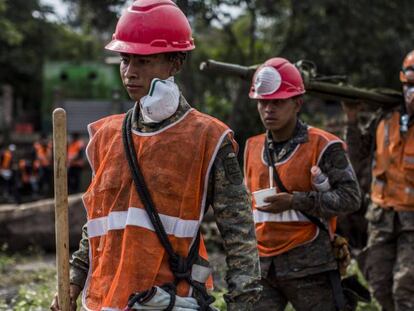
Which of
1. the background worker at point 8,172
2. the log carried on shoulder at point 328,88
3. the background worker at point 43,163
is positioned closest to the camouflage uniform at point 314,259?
the log carried on shoulder at point 328,88

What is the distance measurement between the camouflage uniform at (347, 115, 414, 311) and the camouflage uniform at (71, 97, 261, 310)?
124 inches

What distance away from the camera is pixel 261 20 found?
1750 centimetres

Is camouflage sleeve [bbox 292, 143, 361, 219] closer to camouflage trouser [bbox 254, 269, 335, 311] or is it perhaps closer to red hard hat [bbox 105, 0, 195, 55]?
camouflage trouser [bbox 254, 269, 335, 311]

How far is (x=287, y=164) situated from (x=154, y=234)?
7.21ft

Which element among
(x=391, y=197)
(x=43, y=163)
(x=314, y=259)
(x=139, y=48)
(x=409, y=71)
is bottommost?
(x=43, y=163)

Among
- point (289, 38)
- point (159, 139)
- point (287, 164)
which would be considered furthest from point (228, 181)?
point (289, 38)

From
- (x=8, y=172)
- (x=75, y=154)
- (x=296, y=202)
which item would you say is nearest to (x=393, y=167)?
(x=296, y=202)

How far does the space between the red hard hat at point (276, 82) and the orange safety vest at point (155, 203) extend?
204 cm

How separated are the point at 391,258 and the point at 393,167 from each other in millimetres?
698

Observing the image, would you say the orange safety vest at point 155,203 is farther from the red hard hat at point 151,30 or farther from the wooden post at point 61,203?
the red hard hat at point 151,30

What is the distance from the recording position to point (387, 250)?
6445mm

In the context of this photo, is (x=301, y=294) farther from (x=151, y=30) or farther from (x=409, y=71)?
(x=151, y=30)

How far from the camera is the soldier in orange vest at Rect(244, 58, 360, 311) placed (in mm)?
5121

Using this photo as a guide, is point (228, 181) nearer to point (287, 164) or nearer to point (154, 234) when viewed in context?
point (154, 234)
